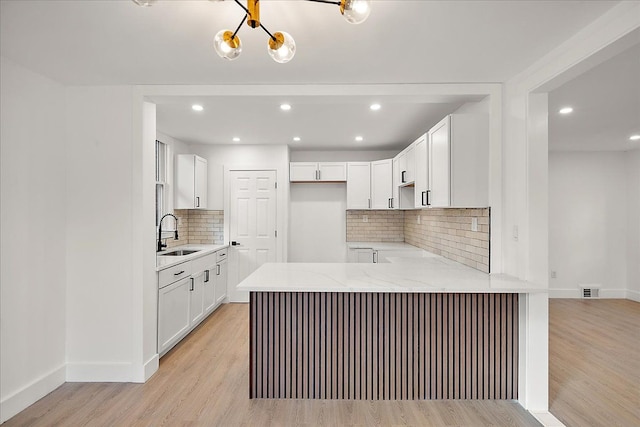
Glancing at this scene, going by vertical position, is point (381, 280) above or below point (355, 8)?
below

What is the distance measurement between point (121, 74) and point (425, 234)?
370 cm

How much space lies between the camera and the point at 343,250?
5.63 metres

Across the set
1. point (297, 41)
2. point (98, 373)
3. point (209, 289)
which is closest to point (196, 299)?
point (209, 289)

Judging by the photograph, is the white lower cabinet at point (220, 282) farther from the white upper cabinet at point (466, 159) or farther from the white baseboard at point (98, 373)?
the white upper cabinet at point (466, 159)

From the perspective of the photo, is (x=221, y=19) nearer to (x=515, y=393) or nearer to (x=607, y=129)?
(x=515, y=393)

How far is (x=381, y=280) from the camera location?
7.83 ft

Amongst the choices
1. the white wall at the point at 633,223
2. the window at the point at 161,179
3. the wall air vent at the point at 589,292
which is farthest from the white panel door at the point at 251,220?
the white wall at the point at 633,223

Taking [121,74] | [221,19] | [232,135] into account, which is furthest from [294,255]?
[221,19]

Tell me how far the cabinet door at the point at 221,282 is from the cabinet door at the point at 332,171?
1966 mm

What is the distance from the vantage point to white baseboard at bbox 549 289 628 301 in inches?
219

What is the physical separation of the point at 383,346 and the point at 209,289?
2683 millimetres

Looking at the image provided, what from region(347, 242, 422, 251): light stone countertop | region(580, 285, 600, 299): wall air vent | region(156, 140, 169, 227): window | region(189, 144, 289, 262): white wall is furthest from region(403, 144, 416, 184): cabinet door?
region(580, 285, 600, 299): wall air vent

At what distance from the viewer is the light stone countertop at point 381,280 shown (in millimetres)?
2201

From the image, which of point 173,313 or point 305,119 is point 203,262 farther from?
point 305,119
